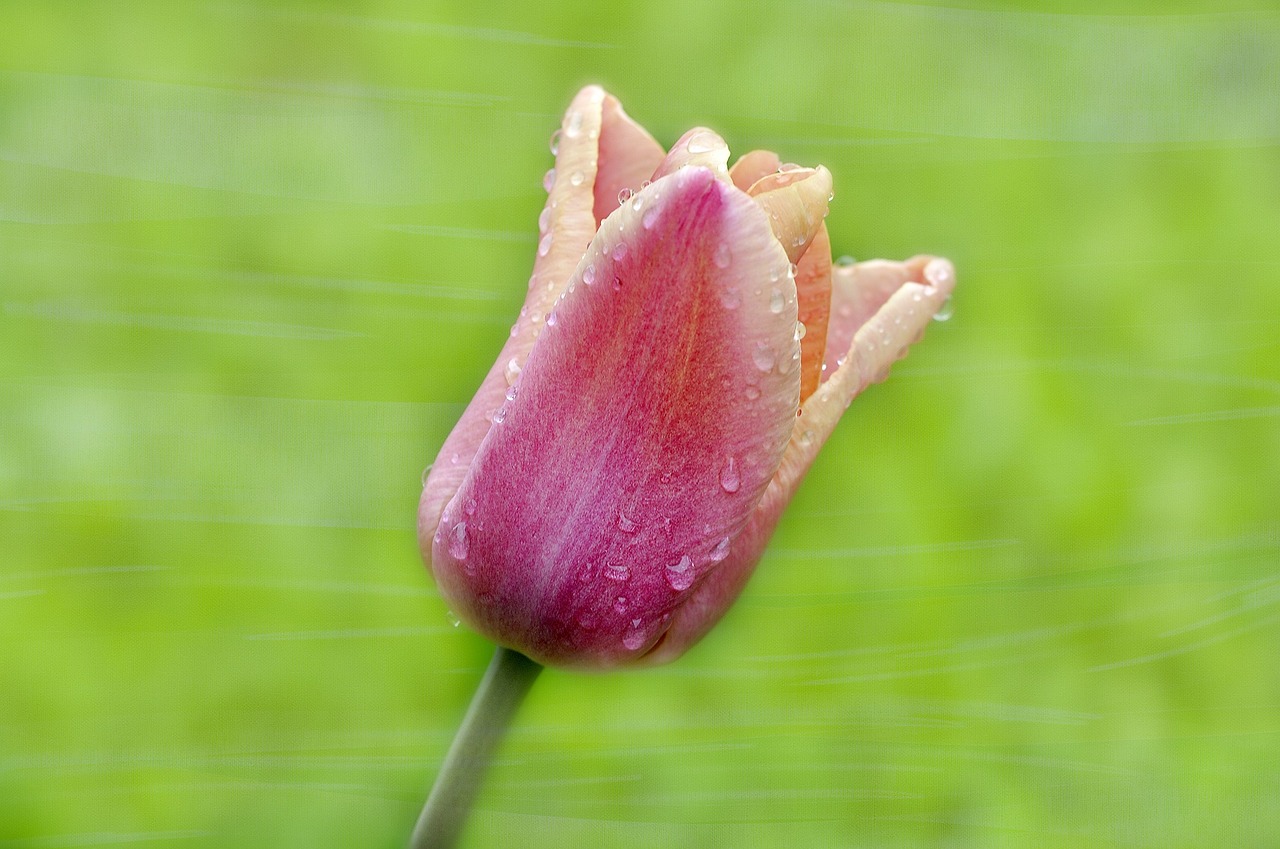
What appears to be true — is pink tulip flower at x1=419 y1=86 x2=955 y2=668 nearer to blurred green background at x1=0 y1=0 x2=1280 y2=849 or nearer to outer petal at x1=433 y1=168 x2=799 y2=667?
outer petal at x1=433 y1=168 x2=799 y2=667

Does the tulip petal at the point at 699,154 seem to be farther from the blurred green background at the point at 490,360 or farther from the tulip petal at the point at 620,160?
the blurred green background at the point at 490,360

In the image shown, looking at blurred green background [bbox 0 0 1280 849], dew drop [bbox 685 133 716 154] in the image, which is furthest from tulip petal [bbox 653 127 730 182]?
blurred green background [bbox 0 0 1280 849]

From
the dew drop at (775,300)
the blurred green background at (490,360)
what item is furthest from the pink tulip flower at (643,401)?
the blurred green background at (490,360)

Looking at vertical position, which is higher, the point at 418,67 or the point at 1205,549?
the point at 418,67

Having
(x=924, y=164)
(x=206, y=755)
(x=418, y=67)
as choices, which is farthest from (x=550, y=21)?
(x=206, y=755)

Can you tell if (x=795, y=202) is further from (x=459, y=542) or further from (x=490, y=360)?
(x=490, y=360)

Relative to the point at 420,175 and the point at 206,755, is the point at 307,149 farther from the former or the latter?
the point at 206,755

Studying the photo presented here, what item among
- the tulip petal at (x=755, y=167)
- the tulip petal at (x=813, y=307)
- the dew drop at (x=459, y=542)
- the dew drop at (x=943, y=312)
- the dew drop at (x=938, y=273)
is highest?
the tulip petal at (x=755, y=167)
